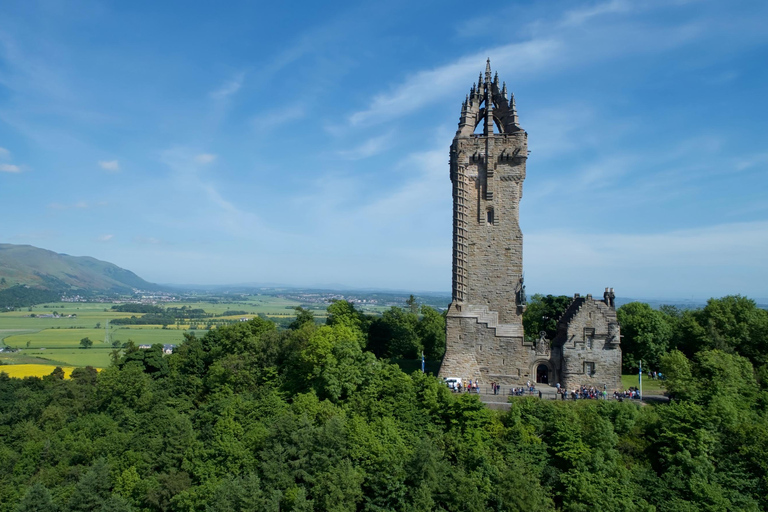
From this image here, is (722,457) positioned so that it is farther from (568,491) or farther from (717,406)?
(568,491)

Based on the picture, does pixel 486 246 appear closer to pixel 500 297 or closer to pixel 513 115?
pixel 500 297

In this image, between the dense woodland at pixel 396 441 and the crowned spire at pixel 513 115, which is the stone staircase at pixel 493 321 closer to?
the dense woodland at pixel 396 441

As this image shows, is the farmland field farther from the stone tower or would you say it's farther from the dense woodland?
the stone tower

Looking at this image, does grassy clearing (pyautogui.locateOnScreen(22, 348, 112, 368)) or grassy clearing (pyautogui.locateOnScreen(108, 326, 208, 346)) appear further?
grassy clearing (pyautogui.locateOnScreen(108, 326, 208, 346))

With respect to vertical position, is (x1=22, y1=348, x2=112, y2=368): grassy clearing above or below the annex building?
below

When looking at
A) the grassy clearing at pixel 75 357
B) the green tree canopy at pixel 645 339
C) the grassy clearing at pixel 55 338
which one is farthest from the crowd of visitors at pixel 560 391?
the grassy clearing at pixel 55 338

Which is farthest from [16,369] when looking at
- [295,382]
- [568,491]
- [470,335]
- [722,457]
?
[722,457]

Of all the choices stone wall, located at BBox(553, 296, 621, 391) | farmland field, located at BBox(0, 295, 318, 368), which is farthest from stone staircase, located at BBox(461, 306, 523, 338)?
farmland field, located at BBox(0, 295, 318, 368)
